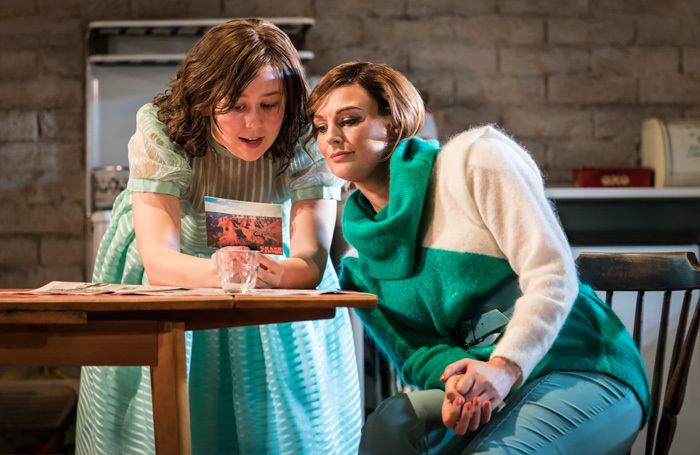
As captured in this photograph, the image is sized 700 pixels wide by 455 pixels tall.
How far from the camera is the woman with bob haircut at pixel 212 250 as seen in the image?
1.38 m

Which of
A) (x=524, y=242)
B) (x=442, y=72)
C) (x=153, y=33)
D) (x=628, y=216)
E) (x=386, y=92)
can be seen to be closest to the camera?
(x=524, y=242)

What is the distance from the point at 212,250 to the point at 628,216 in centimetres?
173

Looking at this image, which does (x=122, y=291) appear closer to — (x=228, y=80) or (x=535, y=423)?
(x=228, y=80)

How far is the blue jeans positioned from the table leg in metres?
0.28

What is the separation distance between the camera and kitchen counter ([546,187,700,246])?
264cm

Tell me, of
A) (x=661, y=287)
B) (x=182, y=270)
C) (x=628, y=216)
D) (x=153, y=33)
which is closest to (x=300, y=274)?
(x=182, y=270)

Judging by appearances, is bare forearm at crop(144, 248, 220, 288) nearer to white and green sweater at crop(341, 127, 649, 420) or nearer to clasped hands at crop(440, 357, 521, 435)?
white and green sweater at crop(341, 127, 649, 420)

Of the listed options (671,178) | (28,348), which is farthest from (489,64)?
(28,348)

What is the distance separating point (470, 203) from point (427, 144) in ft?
0.59

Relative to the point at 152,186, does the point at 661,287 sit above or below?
below

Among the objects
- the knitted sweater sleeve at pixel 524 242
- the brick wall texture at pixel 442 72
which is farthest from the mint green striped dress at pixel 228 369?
the brick wall texture at pixel 442 72

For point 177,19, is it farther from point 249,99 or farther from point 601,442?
point 601,442

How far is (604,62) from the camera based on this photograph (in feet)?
10.7

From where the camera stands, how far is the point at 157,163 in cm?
140
